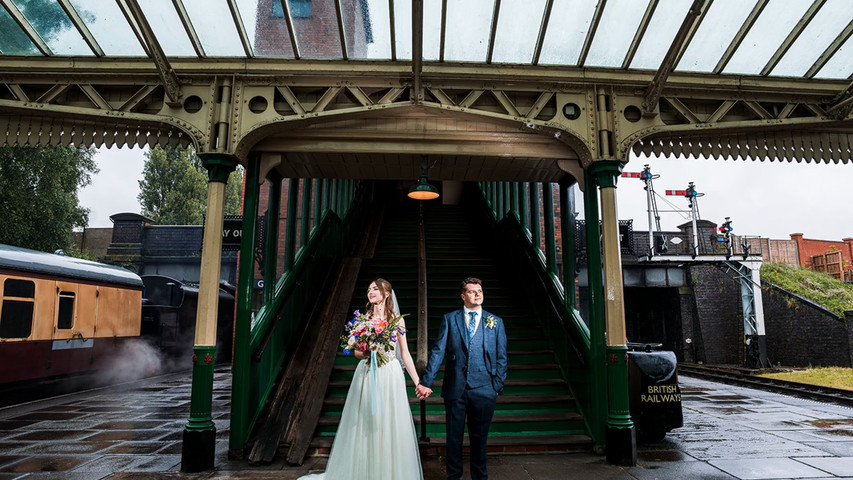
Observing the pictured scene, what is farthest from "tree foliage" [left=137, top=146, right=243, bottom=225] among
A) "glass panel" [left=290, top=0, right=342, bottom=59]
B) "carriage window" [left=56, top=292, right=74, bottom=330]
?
"glass panel" [left=290, top=0, right=342, bottom=59]

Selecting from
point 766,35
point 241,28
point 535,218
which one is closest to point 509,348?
point 535,218

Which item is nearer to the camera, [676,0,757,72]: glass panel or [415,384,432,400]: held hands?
[415,384,432,400]: held hands

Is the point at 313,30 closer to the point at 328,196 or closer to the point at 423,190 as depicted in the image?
the point at 423,190

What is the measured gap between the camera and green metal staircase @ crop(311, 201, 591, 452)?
19.4 feet

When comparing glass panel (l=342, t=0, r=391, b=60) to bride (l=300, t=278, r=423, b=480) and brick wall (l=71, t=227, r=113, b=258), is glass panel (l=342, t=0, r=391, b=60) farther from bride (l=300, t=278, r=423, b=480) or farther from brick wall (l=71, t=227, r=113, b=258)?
brick wall (l=71, t=227, r=113, b=258)

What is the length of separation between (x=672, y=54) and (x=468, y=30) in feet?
7.04

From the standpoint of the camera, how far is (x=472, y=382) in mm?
4133

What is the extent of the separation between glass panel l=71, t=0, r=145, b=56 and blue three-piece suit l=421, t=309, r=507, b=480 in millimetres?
4767

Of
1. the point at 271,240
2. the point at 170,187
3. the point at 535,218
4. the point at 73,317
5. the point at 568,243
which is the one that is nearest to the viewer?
the point at 271,240

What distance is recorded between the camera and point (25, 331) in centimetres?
916

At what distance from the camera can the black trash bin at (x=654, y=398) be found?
6.25m

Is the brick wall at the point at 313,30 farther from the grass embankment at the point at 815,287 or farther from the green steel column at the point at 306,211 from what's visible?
the grass embankment at the point at 815,287

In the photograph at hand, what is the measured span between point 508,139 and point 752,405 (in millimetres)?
7308

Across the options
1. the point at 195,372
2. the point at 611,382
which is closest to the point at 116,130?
the point at 195,372
